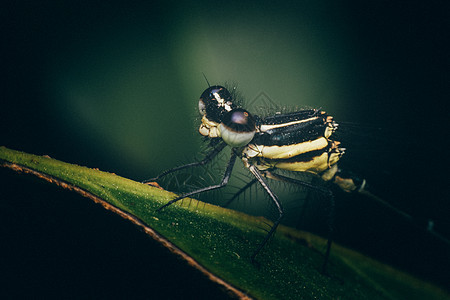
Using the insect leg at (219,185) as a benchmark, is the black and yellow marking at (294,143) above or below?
above

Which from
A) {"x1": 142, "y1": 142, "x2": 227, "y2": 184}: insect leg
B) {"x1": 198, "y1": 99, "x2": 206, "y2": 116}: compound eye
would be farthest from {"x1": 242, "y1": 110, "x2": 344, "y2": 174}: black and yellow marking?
{"x1": 198, "y1": 99, "x2": 206, "y2": 116}: compound eye

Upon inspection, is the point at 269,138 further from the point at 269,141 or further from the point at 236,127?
the point at 236,127

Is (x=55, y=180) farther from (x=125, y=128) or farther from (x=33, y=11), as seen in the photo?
(x=33, y=11)

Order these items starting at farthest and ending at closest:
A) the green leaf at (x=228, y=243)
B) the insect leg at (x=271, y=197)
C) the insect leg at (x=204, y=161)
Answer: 1. the insect leg at (x=204, y=161)
2. the insect leg at (x=271, y=197)
3. the green leaf at (x=228, y=243)

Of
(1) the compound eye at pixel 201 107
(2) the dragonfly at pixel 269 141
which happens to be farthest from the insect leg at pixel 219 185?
(1) the compound eye at pixel 201 107

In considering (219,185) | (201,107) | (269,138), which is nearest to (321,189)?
(269,138)

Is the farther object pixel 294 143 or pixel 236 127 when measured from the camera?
pixel 294 143

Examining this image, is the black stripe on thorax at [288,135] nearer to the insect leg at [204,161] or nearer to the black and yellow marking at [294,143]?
the black and yellow marking at [294,143]
